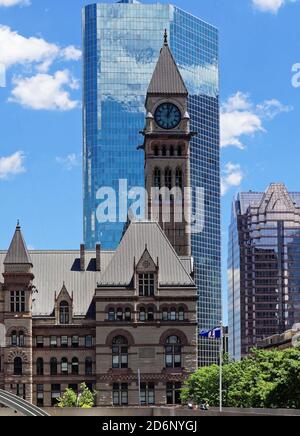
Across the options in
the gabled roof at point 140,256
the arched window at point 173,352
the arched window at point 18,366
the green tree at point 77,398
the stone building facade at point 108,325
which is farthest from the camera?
the arched window at point 18,366

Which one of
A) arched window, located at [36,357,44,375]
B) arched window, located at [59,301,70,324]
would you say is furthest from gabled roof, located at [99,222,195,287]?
arched window, located at [36,357,44,375]

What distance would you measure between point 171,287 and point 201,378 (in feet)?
51.9

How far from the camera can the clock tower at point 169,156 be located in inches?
6201

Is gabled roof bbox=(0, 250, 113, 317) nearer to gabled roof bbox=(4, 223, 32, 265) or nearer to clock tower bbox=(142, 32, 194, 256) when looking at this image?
gabled roof bbox=(4, 223, 32, 265)

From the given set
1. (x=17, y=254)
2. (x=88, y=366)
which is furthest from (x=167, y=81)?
(x=88, y=366)

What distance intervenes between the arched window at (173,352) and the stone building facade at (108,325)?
0.38 feet

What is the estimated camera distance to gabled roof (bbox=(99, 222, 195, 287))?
134 meters

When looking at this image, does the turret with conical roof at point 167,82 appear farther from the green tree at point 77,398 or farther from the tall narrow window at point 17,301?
the green tree at point 77,398

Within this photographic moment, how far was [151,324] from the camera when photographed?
434 feet

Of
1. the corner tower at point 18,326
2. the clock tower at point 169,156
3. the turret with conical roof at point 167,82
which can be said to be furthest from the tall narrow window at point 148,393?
the turret with conical roof at point 167,82

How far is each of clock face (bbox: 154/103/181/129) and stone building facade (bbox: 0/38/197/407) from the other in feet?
84.6
